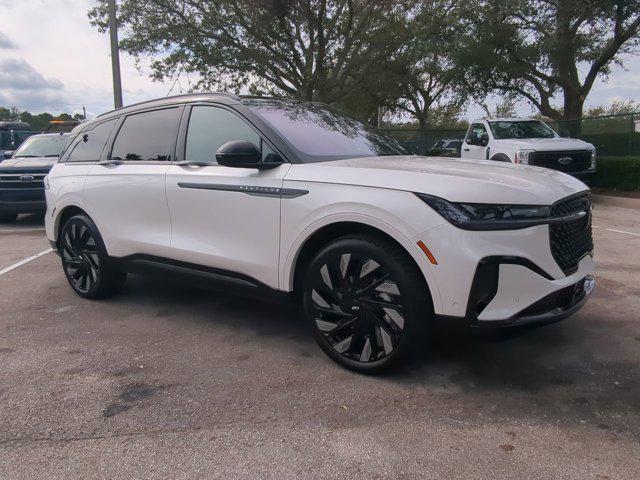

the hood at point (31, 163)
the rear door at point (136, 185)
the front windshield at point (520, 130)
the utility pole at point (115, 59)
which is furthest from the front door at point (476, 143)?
the rear door at point (136, 185)

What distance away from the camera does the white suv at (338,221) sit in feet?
9.42

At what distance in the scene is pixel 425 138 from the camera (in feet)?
72.0

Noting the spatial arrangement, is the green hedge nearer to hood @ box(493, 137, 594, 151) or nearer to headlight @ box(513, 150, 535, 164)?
hood @ box(493, 137, 594, 151)

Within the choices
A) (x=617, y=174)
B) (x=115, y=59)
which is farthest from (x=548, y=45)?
(x=115, y=59)

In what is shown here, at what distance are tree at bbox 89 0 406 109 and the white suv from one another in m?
13.8

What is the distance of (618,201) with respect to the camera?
1200 cm

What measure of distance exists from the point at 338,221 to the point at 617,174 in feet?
40.1

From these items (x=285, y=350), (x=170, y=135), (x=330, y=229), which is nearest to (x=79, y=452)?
(x=285, y=350)

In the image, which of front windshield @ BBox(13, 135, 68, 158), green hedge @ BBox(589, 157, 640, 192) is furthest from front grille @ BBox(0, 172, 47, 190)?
green hedge @ BBox(589, 157, 640, 192)

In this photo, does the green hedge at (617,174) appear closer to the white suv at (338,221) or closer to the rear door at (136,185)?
the white suv at (338,221)

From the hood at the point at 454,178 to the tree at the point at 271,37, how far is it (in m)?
14.8

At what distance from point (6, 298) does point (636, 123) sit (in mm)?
14903

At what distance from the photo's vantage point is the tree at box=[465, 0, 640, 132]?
15477mm

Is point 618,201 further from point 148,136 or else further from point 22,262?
point 22,262
